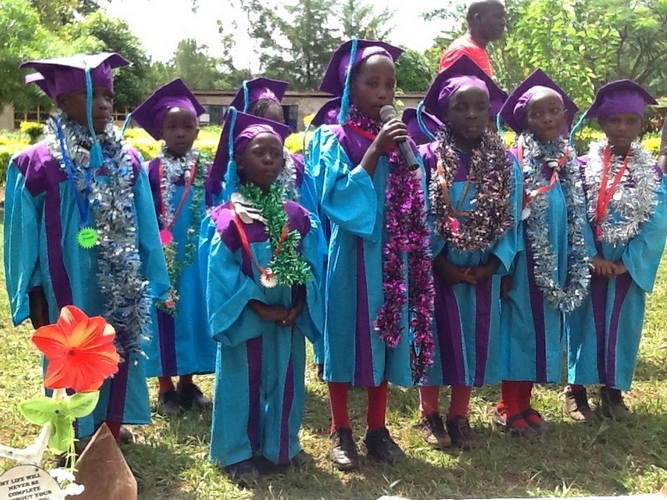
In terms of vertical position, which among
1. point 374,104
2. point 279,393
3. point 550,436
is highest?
point 374,104

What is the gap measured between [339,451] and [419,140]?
93.6 inches

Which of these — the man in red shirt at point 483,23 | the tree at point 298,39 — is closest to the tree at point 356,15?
the tree at point 298,39

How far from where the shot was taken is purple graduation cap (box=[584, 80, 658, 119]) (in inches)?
178

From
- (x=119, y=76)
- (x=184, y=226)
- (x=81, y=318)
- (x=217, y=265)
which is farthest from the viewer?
(x=119, y=76)

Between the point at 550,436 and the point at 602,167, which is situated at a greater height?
the point at 602,167

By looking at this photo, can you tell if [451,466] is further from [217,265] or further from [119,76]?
[119,76]

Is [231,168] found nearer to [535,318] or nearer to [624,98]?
[535,318]

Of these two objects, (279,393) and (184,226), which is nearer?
(279,393)

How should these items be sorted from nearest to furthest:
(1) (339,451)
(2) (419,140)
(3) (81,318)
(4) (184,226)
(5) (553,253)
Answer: (3) (81,318), (1) (339,451), (5) (553,253), (4) (184,226), (2) (419,140)

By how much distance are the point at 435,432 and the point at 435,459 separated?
20cm

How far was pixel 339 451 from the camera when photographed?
13.3 ft

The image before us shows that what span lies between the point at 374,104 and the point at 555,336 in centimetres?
170

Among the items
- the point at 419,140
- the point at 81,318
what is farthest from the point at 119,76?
the point at 81,318

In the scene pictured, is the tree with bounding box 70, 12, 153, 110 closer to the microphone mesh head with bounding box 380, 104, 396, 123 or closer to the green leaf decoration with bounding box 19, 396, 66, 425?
the microphone mesh head with bounding box 380, 104, 396, 123
